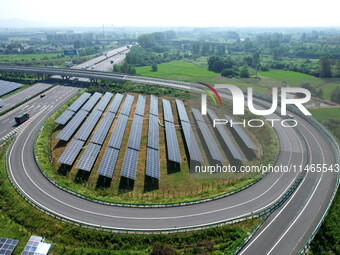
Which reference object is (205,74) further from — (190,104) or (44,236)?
(44,236)

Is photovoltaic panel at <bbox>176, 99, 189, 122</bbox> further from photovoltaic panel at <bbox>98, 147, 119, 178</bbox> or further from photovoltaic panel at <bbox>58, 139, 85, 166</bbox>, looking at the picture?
photovoltaic panel at <bbox>58, 139, 85, 166</bbox>

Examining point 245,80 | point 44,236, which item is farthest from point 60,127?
point 245,80

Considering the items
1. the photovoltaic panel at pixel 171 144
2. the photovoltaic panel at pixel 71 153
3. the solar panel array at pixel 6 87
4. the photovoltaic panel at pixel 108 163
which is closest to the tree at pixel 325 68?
the photovoltaic panel at pixel 171 144

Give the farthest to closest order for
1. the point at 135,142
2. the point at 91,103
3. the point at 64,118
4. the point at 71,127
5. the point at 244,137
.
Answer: the point at 91,103
the point at 64,118
the point at 71,127
the point at 244,137
the point at 135,142

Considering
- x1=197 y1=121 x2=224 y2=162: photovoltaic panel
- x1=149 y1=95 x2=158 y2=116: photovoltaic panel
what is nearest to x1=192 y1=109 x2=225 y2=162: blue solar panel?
x1=197 y1=121 x2=224 y2=162: photovoltaic panel

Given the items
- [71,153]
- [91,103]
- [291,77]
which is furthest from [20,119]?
[291,77]

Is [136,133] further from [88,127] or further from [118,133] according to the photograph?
[88,127]

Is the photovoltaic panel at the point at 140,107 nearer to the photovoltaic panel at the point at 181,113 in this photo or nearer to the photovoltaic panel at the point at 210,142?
the photovoltaic panel at the point at 181,113
